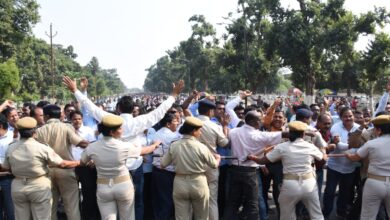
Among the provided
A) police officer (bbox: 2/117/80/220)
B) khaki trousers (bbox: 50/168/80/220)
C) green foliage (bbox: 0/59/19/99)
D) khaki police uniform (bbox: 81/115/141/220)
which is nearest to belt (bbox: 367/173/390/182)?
khaki police uniform (bbox: 81/115/141/220)

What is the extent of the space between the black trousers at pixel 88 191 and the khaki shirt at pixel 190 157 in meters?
1.54

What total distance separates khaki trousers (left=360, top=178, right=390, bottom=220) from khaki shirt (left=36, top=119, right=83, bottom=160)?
3.55 m

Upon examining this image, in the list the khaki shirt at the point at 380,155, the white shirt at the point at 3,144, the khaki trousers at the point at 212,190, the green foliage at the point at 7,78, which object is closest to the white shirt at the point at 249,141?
the khaki trousers at the point at 212,190

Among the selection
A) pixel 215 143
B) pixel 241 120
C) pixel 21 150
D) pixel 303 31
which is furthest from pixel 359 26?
pixel 21 150

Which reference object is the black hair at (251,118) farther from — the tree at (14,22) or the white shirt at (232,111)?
the tree at (14,22)

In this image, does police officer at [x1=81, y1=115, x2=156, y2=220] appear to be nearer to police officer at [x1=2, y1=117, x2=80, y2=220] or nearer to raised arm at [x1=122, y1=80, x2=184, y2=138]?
police officer at [x1=2, y1=117, x2=80, y2=220]

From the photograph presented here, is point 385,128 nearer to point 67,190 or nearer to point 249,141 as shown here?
point 249,141

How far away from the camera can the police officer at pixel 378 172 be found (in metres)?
Result: 4.77

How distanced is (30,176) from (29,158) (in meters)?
0.21

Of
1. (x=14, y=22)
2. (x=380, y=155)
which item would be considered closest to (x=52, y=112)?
(x=380, y=155)

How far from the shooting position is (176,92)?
578cm

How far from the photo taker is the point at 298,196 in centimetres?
478

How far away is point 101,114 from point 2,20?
31302 mm

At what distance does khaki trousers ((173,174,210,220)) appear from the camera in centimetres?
484
